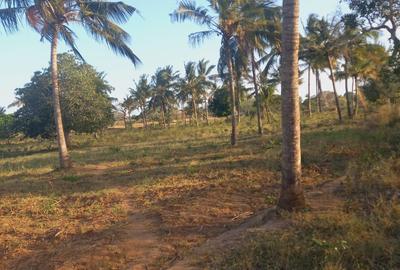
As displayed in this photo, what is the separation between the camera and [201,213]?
26.9ft

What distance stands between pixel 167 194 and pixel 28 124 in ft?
72.7

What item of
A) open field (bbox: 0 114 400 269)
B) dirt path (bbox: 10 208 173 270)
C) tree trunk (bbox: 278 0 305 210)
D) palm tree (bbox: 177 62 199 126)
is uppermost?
palm tree (bbox: 177 62 199 126)

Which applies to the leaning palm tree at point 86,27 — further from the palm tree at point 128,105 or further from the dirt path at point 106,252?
the palm tree at point 128,105

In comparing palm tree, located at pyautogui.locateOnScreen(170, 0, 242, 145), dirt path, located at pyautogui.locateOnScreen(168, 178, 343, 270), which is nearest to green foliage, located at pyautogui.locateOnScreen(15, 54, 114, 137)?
palm tree, located at pyautogui.locateOnScreen(170, 0, 242, 145)

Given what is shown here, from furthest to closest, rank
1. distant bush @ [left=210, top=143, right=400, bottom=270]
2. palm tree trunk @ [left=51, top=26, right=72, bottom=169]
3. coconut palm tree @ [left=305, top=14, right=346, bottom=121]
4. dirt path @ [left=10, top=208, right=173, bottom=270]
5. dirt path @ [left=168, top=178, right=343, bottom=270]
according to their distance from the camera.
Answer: coconut palm tree @ [left=305, top=14, right=346, bottom=121] → palm tree trunk @ [left=51, top=26, right=72, bottom=169] → dirt path @ [left=10, top=208, right=173, bottom=270] → dirt path @ [left=168, top=178, right=343, bottom=270] → distant bush @ [left=210, top=143, right=400, bottom=270]

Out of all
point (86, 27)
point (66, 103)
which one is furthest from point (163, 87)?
point (86, 27)

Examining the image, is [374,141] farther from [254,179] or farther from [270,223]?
[270,223]

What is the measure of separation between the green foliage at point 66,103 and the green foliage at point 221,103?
69.8ft

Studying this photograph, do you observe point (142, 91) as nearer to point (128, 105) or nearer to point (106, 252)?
point (128, 105)

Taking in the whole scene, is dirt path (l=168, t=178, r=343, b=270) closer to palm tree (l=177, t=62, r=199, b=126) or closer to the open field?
the open field

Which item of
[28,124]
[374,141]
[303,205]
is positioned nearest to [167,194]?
[303,205]

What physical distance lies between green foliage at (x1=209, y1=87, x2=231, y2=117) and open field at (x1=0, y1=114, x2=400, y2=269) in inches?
1394

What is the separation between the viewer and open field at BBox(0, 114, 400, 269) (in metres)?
5.15

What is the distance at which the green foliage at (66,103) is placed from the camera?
28.5 metres
